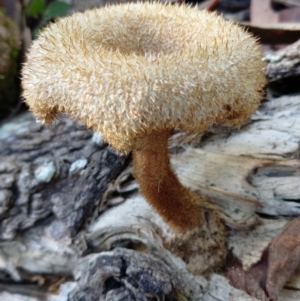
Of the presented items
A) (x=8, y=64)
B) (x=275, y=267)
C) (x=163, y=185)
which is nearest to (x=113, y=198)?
(x=163, y=185)

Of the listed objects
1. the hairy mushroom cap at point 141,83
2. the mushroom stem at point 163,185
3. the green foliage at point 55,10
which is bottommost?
the mushroom stem at point 163,185

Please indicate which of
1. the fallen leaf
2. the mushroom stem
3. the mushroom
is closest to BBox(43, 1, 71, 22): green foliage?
the mushroom

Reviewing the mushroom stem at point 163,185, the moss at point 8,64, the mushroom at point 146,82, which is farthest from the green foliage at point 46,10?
the mushroom stem at point 163,185

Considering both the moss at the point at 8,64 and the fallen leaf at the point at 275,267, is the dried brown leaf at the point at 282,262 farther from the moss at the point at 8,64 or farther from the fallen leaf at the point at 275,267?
the moss at the point at 8,64

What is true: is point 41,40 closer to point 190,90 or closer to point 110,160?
point 190,90

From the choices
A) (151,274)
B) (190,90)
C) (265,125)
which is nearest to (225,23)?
(190,90)

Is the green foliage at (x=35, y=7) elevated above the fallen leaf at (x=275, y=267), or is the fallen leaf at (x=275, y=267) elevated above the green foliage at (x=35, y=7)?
the green foliage at (x=35, y=7)

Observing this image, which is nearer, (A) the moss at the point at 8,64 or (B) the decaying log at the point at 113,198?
(B) the decaying log at the point at 113,198
